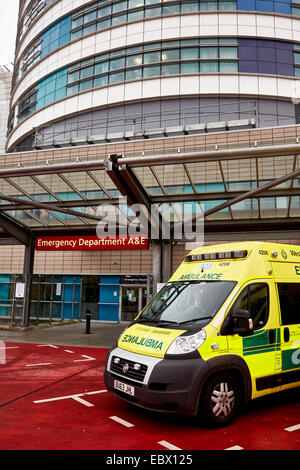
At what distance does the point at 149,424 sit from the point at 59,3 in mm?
32517

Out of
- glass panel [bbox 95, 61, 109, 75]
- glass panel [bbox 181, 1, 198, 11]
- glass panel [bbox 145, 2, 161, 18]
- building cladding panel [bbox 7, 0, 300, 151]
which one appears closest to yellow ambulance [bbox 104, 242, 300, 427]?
building cladding panel [bbox 7, 0, 300, 151]

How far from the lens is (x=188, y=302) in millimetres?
5574

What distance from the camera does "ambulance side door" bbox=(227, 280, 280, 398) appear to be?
4996mm

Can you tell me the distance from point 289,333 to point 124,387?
8.93 feet

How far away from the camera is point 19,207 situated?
13.5m

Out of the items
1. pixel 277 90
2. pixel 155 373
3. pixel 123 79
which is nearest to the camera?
pixel 155 373

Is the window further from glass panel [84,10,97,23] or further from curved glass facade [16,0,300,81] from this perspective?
glass panel [84,10,97,23]

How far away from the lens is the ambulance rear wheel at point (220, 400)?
4555 mm

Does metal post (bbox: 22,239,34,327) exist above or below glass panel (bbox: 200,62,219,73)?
below

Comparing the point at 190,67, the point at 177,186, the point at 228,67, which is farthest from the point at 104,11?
the point at 177,186

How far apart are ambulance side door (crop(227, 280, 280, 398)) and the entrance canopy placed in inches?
188

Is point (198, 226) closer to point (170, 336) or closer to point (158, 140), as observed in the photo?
point (158, 140)

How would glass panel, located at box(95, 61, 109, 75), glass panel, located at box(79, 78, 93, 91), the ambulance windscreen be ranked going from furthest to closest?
glass panel, located at box(79, 78, 93, 91) → glass panel, located at box(95, 61, 109, 75) → the ambulance windscreen

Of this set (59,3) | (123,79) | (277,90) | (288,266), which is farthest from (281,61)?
(288,266)
